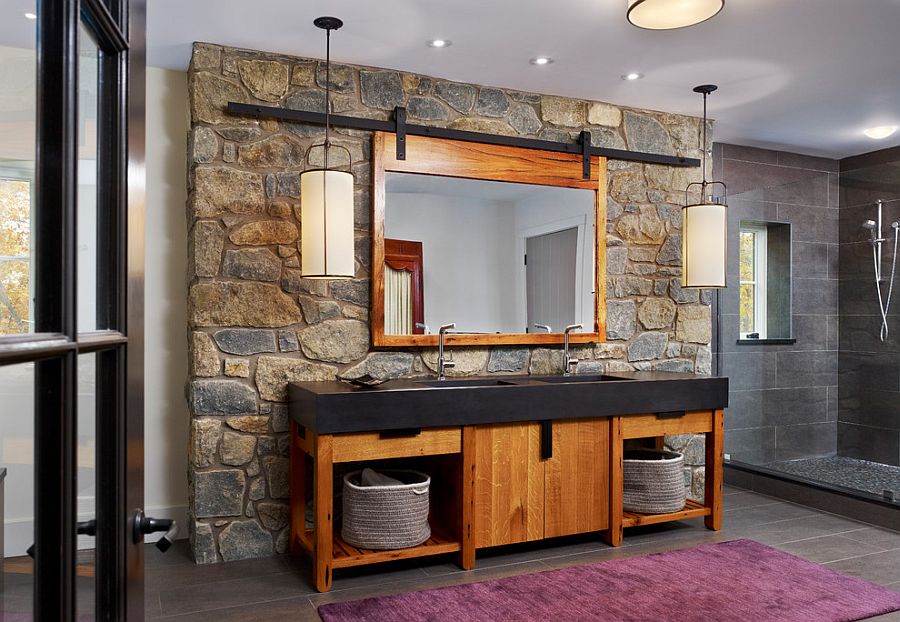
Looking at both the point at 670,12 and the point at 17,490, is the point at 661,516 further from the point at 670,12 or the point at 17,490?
the point at 17,490

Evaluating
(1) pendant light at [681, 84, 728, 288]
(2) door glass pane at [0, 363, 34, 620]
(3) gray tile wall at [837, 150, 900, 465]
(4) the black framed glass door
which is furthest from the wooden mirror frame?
(2) door glass pane at [0, 363, 34, 620]

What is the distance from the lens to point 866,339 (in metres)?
4.48

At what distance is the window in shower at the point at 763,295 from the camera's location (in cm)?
473

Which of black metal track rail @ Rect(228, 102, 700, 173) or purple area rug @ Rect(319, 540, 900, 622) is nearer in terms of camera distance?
purple area rug @ Rect(319, 540, 900, 622)

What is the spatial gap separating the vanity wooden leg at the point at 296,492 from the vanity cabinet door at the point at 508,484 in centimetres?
83

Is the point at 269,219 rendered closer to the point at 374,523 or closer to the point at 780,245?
the point at 374,523

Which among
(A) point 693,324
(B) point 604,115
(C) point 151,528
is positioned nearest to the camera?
(C) point 151,528

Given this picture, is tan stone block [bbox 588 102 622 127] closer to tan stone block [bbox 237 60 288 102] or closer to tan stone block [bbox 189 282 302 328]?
tan stone block [bbox 237 60 288 102]

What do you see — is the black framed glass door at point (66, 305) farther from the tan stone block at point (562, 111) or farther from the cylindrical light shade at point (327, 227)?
the tan stone block at point (562, 111)

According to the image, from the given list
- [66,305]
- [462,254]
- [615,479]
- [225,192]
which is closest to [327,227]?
[225,192]

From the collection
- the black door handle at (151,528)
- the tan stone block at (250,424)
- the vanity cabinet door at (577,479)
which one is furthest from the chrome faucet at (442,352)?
the black door handle at (151,528)

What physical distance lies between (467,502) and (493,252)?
136 cm

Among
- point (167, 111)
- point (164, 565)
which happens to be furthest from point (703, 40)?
point (164, 565)

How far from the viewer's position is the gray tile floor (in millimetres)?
2766
